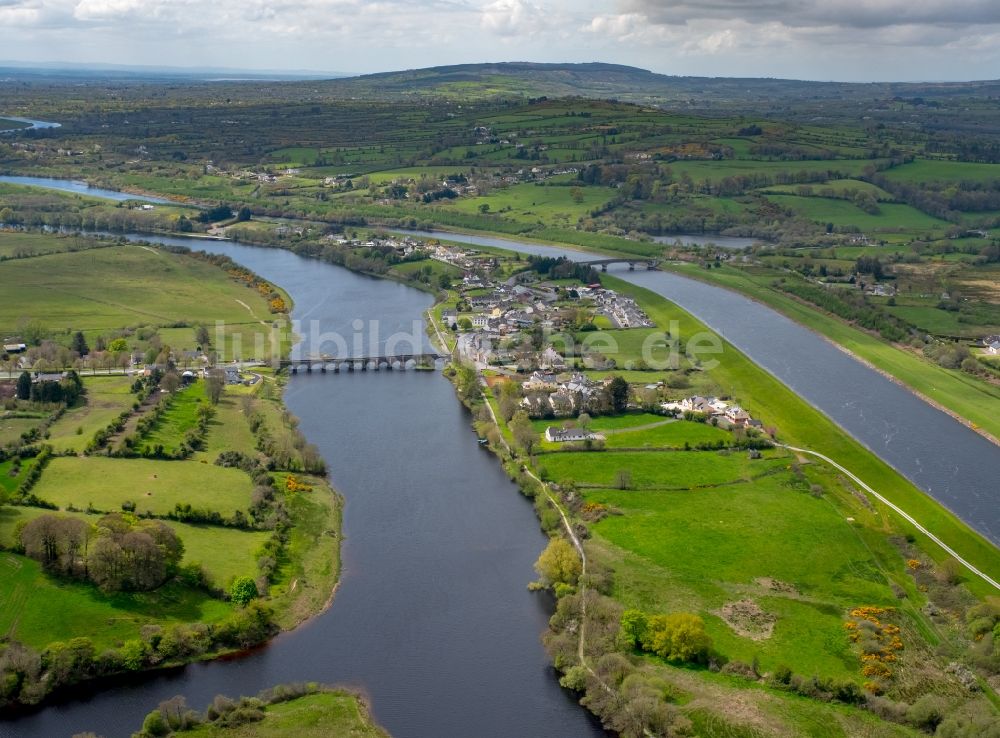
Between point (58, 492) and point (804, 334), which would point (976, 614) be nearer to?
point (58, 492)

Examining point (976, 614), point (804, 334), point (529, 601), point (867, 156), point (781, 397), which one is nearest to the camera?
point (976, 614)

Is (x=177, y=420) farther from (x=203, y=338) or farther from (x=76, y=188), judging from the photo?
(x=76, y=188)

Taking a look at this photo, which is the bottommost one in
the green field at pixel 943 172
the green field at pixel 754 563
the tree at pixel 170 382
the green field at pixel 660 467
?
the green field at pixel 754 563

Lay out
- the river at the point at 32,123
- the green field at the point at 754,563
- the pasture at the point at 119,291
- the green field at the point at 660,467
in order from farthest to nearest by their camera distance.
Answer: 1. the river at the point at 32,123
2. the pasture at the point at 119,291
3. the green field at the point at 660,467
4. the green field at the point at 754,563

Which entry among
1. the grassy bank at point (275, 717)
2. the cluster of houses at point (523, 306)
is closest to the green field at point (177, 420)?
the cluster of houses at point (523, 306)

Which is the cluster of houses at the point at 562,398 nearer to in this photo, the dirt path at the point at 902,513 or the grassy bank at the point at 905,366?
the dirt path at the point at 902,513

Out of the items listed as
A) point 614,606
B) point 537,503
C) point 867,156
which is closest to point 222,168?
point 867,156

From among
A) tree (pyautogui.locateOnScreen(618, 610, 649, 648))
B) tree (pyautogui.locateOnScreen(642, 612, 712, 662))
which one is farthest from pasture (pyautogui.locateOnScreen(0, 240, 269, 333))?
tree (pyautogui.locateOnScreen(642, 612, 712, 662))
